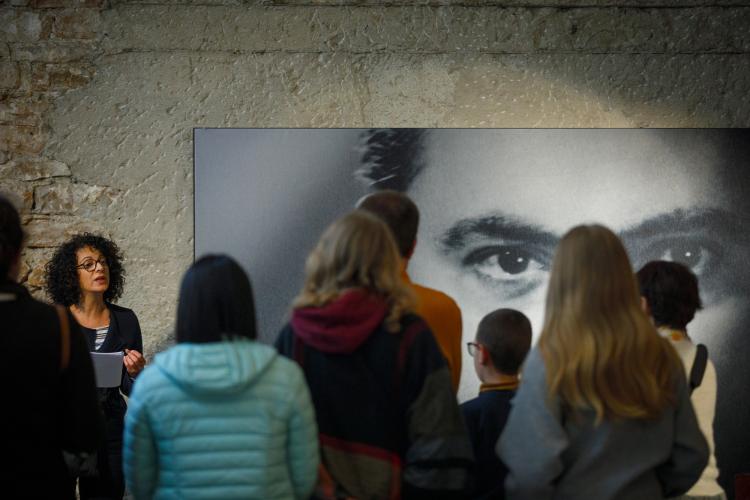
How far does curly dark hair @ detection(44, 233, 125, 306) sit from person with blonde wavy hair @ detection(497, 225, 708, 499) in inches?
99.7

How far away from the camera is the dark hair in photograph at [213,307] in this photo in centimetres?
204

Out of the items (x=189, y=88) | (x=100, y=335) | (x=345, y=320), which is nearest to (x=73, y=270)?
(x=100, y=335)

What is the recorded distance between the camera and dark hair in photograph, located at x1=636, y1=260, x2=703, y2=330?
2596 mm

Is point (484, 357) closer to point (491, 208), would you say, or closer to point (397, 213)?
point (397, 213)

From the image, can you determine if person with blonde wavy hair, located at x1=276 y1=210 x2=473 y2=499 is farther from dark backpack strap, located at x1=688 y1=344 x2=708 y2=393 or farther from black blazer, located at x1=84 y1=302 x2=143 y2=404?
black blazer, located at x1=84 y1=302 x2=143 y2=404

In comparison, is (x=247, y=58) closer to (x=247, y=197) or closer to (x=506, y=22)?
(x=247, y=197)

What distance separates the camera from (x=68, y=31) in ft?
14.3

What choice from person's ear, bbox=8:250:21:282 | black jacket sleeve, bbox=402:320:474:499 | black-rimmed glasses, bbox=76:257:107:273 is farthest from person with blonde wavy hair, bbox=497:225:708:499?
black-rimmed glasses, bbox=76:257:107:273

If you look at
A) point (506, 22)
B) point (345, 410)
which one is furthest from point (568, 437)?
point (506, 22)

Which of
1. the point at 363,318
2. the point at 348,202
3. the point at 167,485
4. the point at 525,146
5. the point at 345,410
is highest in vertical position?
the point at 525,146

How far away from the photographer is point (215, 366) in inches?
78.5

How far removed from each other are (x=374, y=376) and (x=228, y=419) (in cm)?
34

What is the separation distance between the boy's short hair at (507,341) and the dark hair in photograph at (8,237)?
1337 mm

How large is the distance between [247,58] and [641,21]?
6.36 feet
